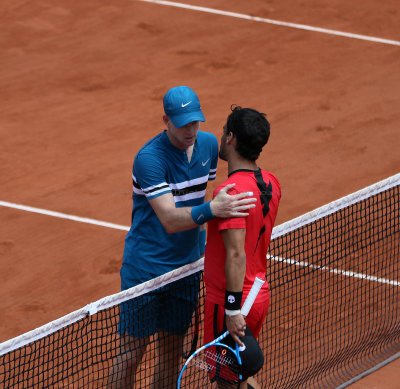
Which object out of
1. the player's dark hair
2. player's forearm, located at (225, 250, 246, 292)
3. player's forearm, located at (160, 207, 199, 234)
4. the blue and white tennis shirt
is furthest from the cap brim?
player's forearm, located at (225, 250, 246, 292)

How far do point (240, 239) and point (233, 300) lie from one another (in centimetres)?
35

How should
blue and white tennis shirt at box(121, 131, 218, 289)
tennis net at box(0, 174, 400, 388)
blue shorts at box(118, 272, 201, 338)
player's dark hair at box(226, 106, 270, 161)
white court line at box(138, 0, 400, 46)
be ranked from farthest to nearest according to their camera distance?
white court line at box(138, 0, 400, 46)
tennis net at box(0, 174, 400, 388)
blue shorts at box(118, 272, 201, 338)
blue and white tennis shirt at box(121, 131, 218, 289)
player's dark hair at box(226, 106, 270, 161)

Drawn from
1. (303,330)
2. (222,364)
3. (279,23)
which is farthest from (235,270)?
(279,23)

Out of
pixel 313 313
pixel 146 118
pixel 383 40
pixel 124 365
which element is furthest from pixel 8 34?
pixel 124 365

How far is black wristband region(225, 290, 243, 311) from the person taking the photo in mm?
4469

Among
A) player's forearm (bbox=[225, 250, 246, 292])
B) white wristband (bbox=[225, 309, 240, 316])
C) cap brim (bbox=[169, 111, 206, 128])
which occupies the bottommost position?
white wristband (bbox=[225, 309, 240, 316])

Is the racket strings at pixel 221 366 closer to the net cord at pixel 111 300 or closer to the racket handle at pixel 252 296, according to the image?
the racket handle at pixel 252 296

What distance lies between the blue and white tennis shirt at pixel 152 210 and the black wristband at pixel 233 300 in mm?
718

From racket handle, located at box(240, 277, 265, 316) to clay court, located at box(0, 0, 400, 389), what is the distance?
2.02 meters

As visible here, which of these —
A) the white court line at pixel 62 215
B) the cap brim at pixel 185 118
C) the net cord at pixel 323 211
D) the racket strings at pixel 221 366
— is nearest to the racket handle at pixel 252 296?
the racket strings at pixel 221 366

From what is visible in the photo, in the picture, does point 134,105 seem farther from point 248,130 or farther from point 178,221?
point 248,130

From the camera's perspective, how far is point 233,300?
4.48 meters

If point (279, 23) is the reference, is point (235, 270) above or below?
above

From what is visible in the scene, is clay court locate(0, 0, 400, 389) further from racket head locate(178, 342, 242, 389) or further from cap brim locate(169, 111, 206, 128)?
cap brim locate(169, 111, 206, 128)
